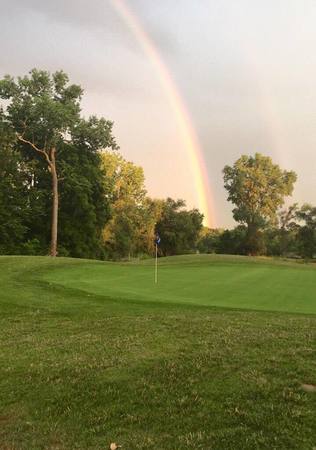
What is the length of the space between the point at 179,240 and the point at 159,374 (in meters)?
62.3

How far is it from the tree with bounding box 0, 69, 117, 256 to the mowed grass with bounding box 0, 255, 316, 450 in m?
36.5

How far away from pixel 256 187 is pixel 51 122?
43.8 metres

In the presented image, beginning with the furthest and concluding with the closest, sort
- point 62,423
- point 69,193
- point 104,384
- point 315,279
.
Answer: point 69,193 < point 315,279 < point 104,384 < point 62,423

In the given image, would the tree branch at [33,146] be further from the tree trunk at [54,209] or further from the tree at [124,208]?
the tree at [124,208]

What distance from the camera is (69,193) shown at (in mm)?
51125

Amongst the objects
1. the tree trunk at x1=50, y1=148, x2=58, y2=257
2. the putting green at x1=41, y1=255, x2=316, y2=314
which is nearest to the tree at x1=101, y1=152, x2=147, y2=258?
the tree trunk at x1=50, y1=148, x2=58, y2=257

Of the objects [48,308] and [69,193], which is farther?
[69,193]

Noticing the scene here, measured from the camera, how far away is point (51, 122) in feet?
152

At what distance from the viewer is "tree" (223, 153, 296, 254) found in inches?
3108

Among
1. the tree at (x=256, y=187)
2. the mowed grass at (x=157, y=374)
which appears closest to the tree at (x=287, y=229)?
the tree at (x=256, y=187)

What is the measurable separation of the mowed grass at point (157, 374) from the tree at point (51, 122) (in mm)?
36455

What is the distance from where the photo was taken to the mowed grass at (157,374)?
461 cm

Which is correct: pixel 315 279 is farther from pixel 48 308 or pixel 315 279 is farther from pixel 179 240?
pixel 179 240

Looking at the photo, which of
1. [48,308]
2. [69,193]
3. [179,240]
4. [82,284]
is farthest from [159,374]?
[179,240]
